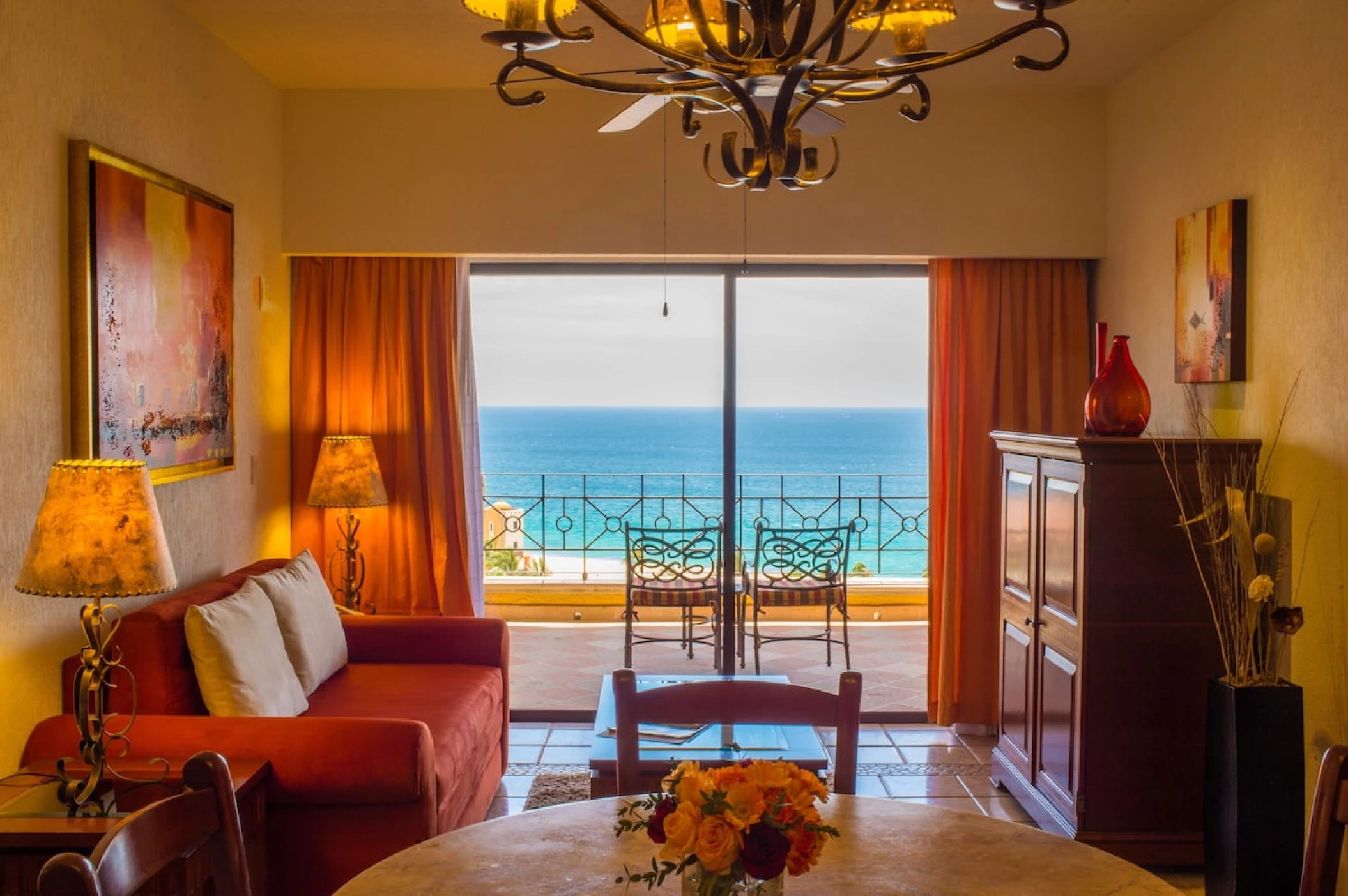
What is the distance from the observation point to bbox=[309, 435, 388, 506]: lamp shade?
181 inches

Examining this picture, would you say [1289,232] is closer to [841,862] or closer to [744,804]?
[841,862]

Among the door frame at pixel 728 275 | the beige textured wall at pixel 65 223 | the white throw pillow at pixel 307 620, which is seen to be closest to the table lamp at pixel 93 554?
the beige textured wall at pixel 65 223

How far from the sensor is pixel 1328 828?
163cm

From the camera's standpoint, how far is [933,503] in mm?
5043

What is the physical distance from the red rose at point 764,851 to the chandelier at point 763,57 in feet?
3.59

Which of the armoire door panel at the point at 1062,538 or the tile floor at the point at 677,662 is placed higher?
the armoire door panel at the point at 1062,538

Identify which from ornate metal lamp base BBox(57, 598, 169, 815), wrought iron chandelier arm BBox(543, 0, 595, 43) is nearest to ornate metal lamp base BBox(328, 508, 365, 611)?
ornate metal lamp base BBox(57, 598, 169, 815)

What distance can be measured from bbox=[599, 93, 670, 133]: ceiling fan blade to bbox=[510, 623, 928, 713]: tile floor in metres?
3.32

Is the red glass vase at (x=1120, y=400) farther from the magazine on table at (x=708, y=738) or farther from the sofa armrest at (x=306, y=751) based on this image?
the sofa armrest at (x=306, y=751)

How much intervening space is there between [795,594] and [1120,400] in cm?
259

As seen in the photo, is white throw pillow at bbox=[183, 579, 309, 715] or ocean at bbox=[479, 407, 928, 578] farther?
ocean at bbox=[479, 407, 928, 578]

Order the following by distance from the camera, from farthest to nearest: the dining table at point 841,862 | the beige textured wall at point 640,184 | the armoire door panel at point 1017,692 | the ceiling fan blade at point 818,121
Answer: the beige textured wall at point 640,184 → the armoire door panel at point 1017,692 → the ceiling fan blade at point 818,121 → the dining table at point 841,862

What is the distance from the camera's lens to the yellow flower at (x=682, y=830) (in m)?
1.25

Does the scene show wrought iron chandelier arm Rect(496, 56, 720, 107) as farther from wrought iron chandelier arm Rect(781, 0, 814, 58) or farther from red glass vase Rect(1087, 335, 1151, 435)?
red glass vase Rect(1087, 335, 1151, 435)
